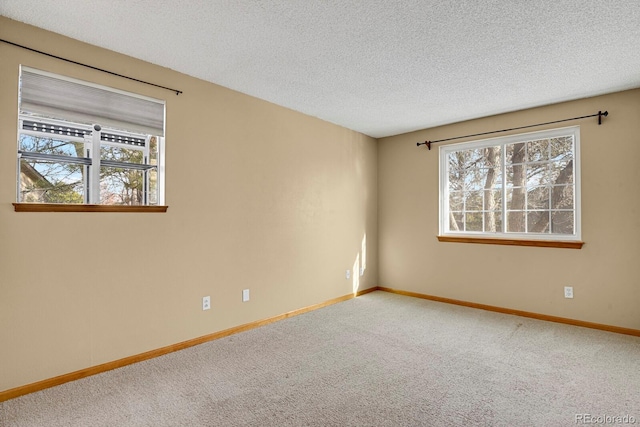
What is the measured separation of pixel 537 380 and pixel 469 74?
2.46m

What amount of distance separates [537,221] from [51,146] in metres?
4.71

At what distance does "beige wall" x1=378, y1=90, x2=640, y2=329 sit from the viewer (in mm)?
3307

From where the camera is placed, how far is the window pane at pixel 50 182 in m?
2.29

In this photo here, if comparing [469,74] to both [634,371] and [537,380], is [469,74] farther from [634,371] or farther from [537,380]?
[634,371]

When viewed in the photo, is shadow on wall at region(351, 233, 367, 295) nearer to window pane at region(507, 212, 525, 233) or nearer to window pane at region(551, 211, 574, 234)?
window pane at region(507, 212, 525, 233)

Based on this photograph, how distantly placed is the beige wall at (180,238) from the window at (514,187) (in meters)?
1.51

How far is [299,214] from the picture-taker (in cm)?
402

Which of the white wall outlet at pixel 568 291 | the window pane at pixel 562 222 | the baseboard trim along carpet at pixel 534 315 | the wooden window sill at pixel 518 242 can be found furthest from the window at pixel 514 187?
the baseboard trim along carpet at pixel 534 315

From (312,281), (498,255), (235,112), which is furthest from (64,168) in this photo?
(498,255)

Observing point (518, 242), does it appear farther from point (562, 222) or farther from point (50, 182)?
point (50, 182)

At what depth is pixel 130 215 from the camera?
2.65 meters

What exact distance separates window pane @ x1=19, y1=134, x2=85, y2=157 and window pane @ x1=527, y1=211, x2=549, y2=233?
4.50m

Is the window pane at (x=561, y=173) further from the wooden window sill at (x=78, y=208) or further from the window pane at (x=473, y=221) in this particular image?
the wooden window sill at (x=78, y=208)

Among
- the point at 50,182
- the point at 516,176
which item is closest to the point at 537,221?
the point at 516,176
